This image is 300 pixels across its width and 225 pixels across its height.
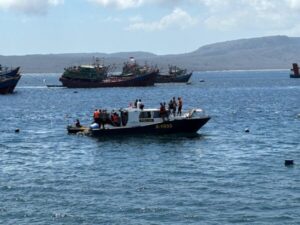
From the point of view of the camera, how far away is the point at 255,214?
3431 centimetres

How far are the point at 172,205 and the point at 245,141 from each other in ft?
88.2

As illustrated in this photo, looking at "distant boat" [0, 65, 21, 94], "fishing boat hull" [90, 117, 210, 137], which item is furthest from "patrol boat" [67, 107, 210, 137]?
"distant boat" [0, 65, 21, 94]

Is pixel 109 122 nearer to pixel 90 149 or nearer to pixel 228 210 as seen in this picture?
pixel 90 149

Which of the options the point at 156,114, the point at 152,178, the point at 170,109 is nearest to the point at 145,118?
the point at 156,114

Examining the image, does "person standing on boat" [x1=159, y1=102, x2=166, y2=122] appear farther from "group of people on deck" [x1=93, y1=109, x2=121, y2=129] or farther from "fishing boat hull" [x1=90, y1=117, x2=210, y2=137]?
"group of people on deck" [x1=93, y1=109, x2=121, y2=129]

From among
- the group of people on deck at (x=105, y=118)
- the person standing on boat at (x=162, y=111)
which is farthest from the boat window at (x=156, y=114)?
the group of people on deck at (x=105, y=118)

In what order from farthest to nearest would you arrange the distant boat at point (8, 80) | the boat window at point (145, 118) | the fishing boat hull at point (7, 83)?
the distant boat at point (8, 80), the fishing boat hull at point (7, 83), the boat window at point (145, 118)

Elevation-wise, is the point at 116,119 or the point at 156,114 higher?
the point at 156,114

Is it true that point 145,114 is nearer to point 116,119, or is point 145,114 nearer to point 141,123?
point 141,123

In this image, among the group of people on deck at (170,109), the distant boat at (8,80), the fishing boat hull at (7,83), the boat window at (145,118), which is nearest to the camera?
the group of people on deck at (170,109)

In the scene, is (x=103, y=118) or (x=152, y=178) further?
(x=103, y=118)

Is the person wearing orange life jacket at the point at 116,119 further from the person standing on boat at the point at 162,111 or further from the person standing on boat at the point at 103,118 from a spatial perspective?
the person standing on boat at the point at 162,111

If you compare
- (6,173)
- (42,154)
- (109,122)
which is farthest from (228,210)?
(109,122)

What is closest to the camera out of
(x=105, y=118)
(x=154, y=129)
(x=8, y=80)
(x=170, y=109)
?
(x=154, y=129)
